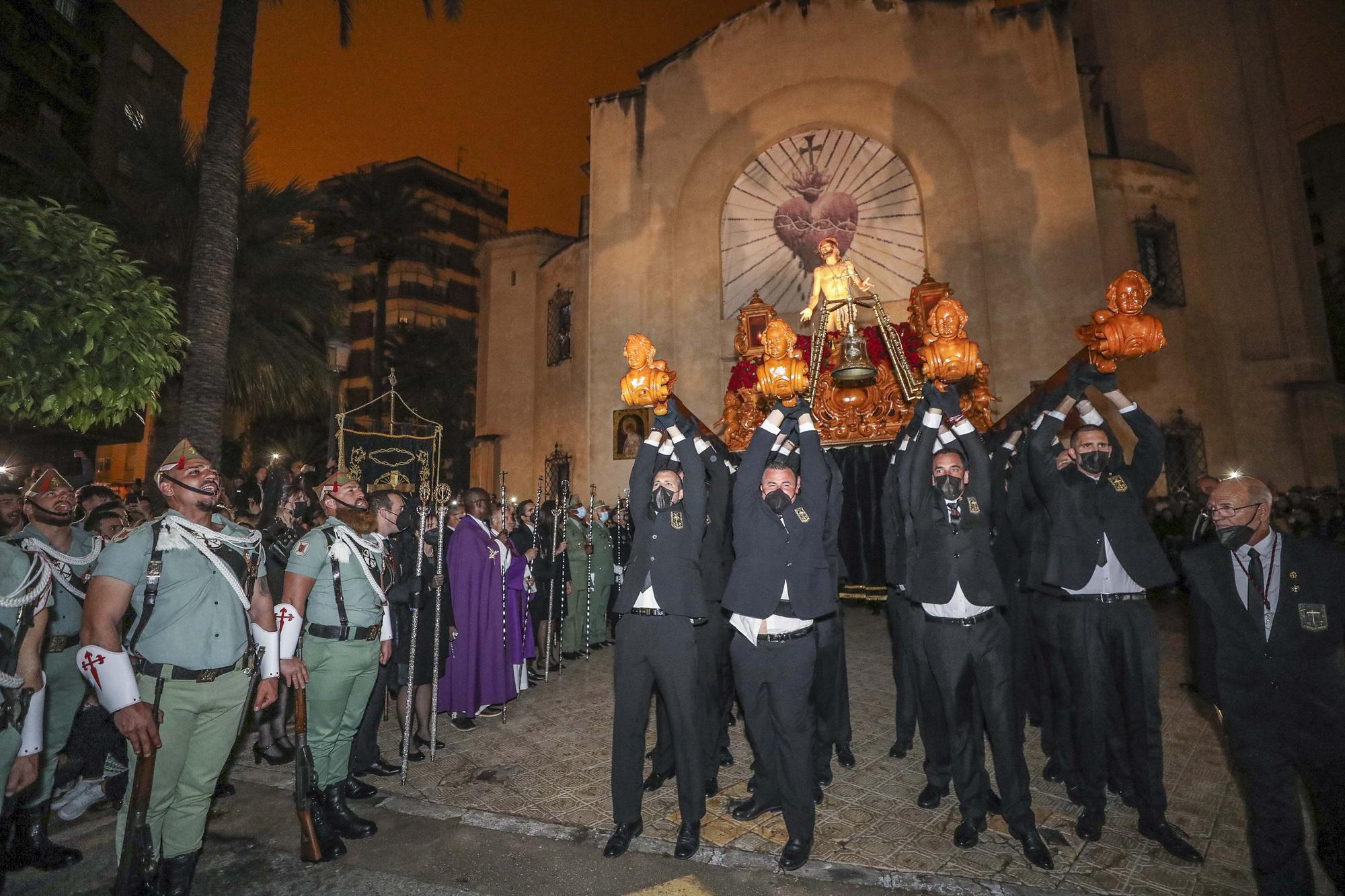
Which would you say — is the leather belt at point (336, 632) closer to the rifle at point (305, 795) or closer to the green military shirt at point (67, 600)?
the rifle at point (305, 795)

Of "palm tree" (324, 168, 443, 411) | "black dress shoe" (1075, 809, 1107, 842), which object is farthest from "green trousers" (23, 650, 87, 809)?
"palm tree" (324, 168, 443, 411)

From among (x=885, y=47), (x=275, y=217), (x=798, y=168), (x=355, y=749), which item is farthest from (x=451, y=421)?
(x=355, y=749)

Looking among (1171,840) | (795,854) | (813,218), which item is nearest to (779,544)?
(795,854)

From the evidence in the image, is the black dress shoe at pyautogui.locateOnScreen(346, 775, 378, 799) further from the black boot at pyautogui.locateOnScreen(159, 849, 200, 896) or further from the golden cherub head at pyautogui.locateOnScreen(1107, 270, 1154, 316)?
the golden cherub head at pyautogui.locateOnScreen(1107, 270, 1154, 316)

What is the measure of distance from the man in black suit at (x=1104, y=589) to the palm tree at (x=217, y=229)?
10.8m

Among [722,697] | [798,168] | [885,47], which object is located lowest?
[722,697]

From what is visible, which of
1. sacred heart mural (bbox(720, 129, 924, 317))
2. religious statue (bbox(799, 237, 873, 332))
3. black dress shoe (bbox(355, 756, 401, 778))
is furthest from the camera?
sacred heart mural (bbox(720, 129, 924, 317))

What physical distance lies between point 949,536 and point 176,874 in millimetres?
4900

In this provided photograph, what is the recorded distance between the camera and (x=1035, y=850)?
3652 millimetres

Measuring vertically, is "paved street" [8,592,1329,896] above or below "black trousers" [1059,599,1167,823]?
below

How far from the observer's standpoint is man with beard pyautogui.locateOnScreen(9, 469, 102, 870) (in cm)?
389

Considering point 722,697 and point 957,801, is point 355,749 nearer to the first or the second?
point 722,697

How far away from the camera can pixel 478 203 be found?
52438mm

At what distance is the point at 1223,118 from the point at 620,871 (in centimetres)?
2182
